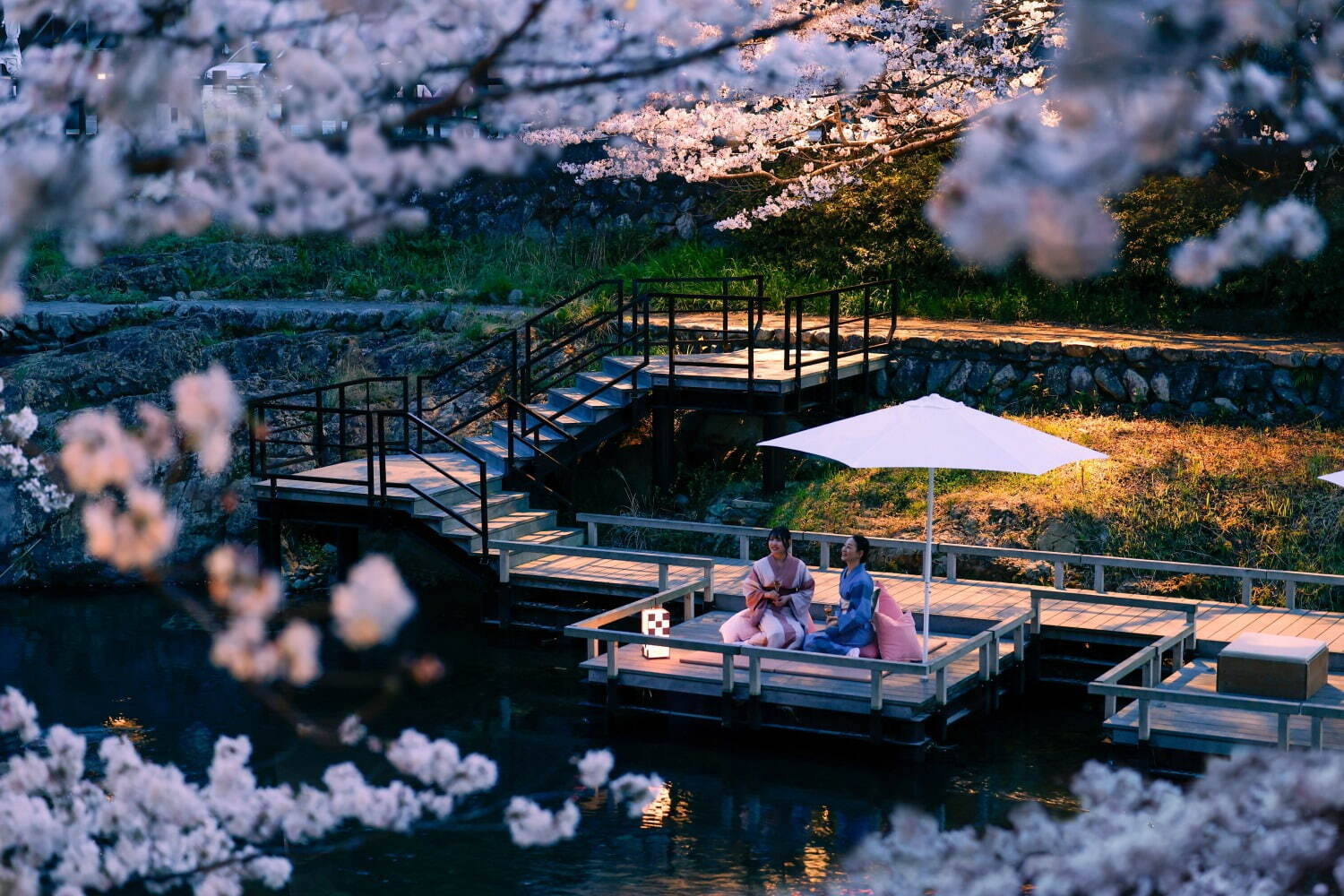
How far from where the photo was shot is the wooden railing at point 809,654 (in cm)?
1089

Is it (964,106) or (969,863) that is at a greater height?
(964,106)

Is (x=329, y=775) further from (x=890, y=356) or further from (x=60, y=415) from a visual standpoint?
(x=60, y=415)

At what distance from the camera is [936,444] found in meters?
11.5

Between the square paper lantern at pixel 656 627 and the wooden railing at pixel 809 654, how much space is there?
10 cm

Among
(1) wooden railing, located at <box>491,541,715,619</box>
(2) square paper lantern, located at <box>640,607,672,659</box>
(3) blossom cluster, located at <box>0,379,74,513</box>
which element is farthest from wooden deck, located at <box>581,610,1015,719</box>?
(3) blossom cluster, located at <box>0,379,74,513</box>

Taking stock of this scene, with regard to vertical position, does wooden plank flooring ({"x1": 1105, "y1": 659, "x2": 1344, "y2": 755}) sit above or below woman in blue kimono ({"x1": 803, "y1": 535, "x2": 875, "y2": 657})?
below

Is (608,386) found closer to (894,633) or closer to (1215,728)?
(894,633)

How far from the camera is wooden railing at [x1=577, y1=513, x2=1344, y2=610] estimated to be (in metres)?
12.7

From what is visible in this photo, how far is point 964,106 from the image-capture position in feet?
57.2

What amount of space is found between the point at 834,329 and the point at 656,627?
195 inches

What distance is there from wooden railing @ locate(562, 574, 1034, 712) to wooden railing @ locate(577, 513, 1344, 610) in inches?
41.2

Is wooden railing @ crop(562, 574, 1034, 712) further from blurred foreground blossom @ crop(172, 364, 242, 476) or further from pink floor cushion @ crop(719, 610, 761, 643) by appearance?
blurred foreground blossom @ crop(172, 364, 242, 476)

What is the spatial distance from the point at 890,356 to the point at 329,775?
11523 millimetres

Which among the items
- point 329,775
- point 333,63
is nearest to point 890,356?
point 329,775
